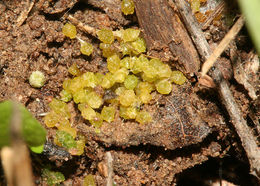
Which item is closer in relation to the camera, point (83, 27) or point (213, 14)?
point (213, 14)

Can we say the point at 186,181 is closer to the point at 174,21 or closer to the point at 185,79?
the point at 185,79

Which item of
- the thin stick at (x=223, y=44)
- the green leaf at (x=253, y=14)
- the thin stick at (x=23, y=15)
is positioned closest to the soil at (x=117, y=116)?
the thin stick at (x=23, y=15)

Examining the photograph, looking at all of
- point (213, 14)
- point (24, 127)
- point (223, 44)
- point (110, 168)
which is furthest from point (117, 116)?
point (213, 14)

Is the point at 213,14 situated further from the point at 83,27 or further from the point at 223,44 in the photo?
the point at 83,27

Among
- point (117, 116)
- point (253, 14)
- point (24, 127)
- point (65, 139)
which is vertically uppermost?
→ point (253, 14)

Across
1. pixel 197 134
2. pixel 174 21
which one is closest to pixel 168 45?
pixel 174 21

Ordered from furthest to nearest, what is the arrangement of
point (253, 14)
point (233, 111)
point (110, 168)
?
1. point (110, 168)
2. point (233, 111)
3. point (253, 14)

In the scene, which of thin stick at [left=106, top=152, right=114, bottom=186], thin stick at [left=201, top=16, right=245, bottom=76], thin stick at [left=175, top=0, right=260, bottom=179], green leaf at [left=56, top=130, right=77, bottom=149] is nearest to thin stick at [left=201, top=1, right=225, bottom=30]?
thin stick at [left=175, top=0, right=260, bottom=179]

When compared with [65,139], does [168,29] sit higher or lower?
higher
